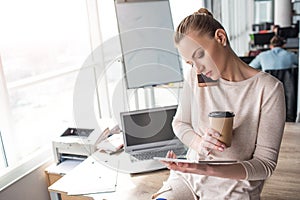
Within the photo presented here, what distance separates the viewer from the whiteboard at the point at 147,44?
216 cm

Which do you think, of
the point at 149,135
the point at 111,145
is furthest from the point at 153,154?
the point at 111,145

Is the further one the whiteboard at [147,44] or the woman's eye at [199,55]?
the whiteboard at [147,44]

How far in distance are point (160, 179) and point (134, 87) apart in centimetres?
81

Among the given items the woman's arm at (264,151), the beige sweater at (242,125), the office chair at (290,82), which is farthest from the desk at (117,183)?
the office chair at (290,82)

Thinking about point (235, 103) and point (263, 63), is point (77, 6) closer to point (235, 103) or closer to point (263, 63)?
point (235, 103)

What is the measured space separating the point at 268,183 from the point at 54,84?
167 cm

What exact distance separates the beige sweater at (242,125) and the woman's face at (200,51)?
10 centimetres

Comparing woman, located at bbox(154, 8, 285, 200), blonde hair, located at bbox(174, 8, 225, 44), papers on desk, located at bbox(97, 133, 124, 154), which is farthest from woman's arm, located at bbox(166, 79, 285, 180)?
papers on desk, located at bbox(97, 133, 124, 154)

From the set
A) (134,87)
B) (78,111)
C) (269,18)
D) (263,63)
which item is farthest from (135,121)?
(269,18)

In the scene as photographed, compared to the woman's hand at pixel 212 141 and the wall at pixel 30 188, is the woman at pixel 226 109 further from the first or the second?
the wall at pixel 30 188

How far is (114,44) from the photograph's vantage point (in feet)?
7.61

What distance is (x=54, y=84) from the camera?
96.7 inches

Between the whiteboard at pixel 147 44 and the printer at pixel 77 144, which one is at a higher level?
the whiteboard at pixel 147 44

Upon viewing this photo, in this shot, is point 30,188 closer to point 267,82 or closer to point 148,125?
point 148,125
